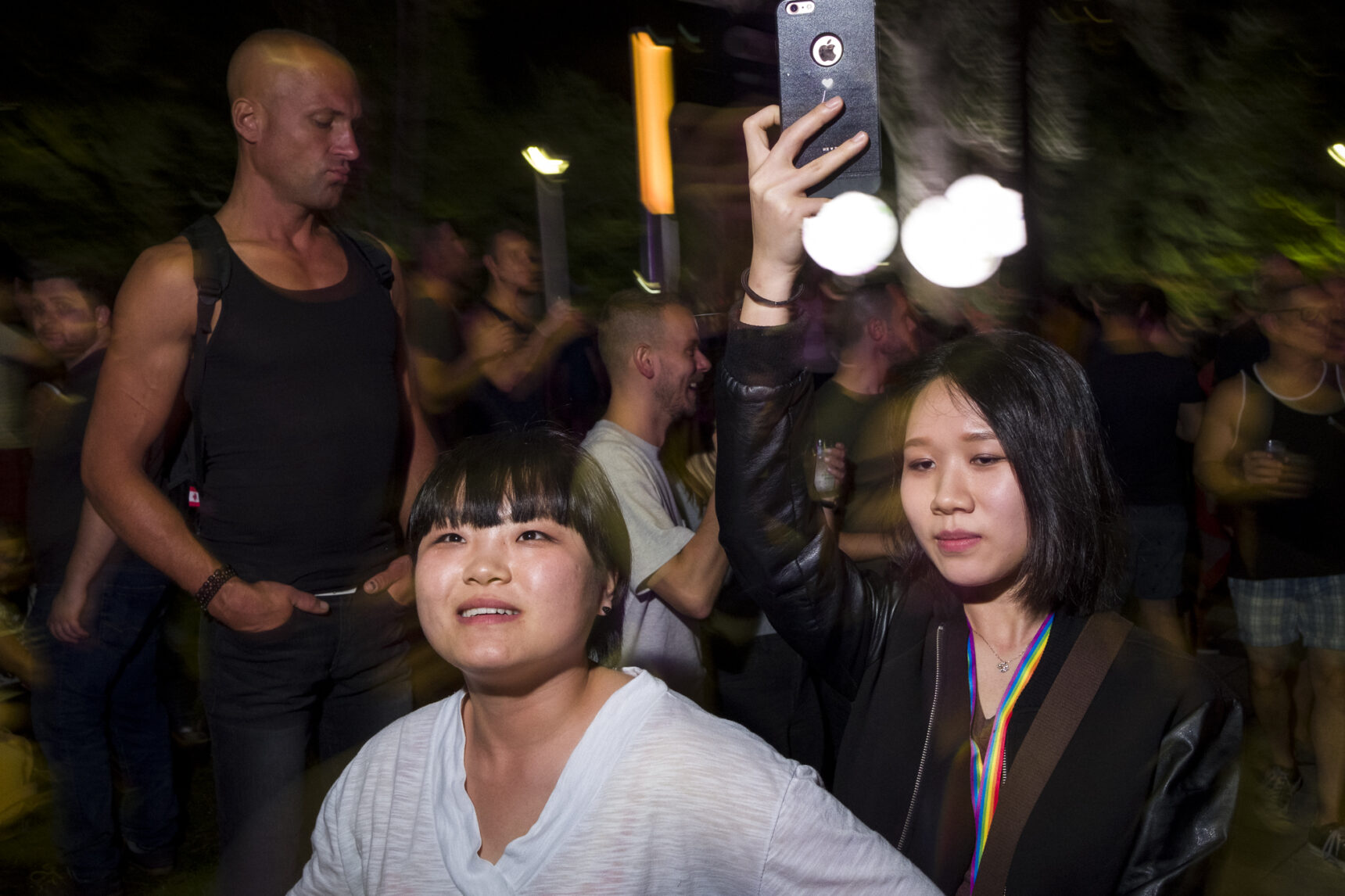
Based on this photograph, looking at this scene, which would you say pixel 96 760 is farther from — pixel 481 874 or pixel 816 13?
pixel 816 13

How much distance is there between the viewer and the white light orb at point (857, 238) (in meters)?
1.70

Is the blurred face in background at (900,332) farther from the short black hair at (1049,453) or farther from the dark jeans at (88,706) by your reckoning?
the dark jeans at (88,706)

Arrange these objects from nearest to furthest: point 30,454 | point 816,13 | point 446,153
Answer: point 816,13
point 30,454
point 446,153

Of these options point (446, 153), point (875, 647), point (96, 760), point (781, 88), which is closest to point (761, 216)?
point (781, 88)

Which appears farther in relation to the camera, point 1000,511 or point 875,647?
point 875,647

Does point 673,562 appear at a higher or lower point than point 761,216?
lower

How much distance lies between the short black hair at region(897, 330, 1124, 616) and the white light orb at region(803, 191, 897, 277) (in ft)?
1.11

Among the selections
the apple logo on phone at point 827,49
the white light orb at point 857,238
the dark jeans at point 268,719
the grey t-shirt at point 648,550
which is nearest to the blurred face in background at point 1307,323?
the white light orb at point 857,238

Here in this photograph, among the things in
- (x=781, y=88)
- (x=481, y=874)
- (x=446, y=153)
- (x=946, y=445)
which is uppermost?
(x=446, y=153)

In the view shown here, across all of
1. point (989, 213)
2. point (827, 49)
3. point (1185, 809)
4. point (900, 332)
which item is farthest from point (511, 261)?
point (989, 213)

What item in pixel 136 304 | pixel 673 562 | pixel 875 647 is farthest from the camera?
pixel 673 562

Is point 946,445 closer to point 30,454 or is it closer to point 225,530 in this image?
point 225,530

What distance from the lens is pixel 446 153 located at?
463 inches

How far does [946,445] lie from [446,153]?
1081 centimetres
